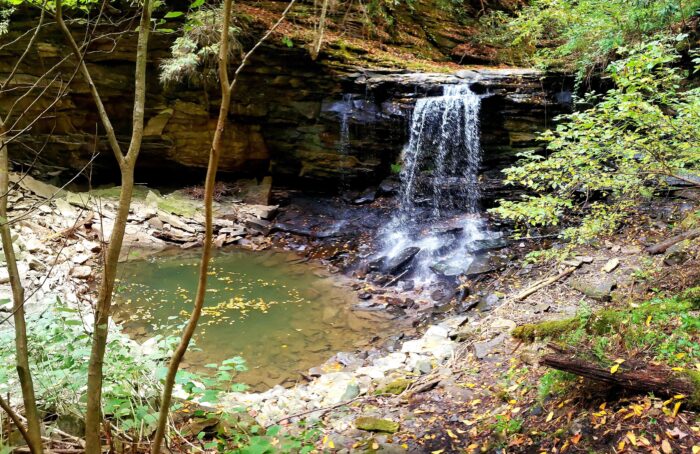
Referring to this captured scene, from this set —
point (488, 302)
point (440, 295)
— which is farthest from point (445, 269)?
point (488, 302)

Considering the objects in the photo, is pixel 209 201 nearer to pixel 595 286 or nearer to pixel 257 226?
pixel 595 286

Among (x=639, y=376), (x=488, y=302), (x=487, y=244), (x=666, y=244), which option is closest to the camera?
(x=639, y=376)

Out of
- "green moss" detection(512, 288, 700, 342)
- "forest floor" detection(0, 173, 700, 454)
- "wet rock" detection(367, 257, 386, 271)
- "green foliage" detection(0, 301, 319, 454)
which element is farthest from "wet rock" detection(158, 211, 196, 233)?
"green moss" detection(512, 288, 700, 342)

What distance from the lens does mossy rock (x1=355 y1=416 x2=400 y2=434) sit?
146 inches

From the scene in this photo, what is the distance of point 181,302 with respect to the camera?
7.54 meters

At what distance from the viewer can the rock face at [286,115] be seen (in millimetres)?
10312

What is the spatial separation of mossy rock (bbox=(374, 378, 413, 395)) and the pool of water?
129cm

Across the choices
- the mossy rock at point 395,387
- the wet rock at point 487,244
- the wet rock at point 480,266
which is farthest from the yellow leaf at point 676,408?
the wet rock at point 487,244

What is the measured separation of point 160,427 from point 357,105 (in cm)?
1022

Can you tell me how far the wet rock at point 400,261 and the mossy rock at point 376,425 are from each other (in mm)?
4921

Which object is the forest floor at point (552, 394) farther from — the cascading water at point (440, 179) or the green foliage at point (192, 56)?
the green foliage at point (192, 56)

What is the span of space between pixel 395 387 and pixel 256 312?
336 cm

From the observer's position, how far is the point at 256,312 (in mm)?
7219

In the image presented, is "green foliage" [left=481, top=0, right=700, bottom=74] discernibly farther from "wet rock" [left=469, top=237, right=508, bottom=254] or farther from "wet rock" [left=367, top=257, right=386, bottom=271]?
"wet rock" [left=367, top=257, right=386, bottom=271]
